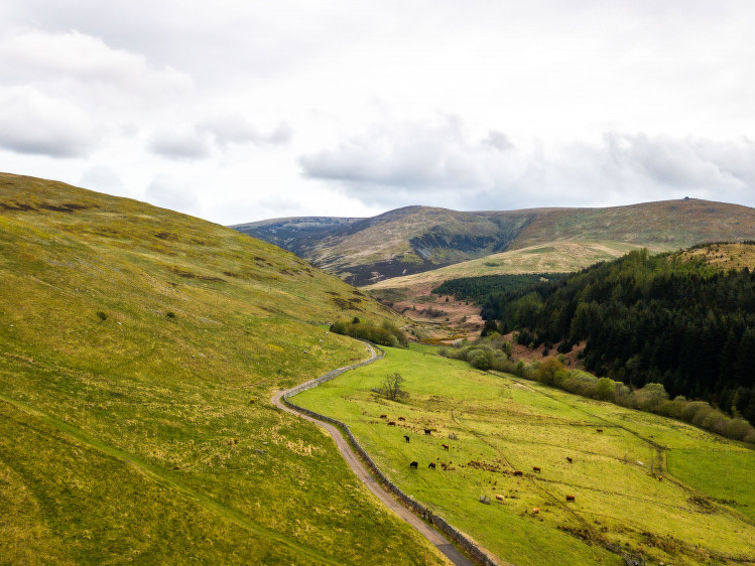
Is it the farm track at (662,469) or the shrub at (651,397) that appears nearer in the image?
the farm track at (662,469)

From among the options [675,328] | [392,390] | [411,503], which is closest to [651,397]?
[675,328]

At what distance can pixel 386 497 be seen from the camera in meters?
43.1

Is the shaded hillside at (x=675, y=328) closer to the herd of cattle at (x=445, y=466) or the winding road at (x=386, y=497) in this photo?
the herd of cattle at (x=445, y=466)

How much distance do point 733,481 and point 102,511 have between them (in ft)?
265

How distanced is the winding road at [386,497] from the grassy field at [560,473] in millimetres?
2621

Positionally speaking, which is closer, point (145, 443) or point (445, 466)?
point (145, 443)

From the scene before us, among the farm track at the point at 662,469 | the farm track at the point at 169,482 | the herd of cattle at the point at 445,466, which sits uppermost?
the farm track at the point at 169,482

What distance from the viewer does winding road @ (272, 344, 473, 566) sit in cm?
3519

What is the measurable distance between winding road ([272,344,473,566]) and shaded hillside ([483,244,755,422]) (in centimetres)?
9832

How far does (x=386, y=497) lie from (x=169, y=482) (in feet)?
71.8

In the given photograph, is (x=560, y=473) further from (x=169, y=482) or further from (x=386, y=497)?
(x=169, y=482)

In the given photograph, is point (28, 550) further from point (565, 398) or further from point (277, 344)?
point (565, 398)

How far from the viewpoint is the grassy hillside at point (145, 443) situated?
26.3 meters

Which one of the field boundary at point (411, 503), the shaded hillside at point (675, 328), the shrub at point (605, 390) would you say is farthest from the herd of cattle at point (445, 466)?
the shaded hillside at point (675, 328)
